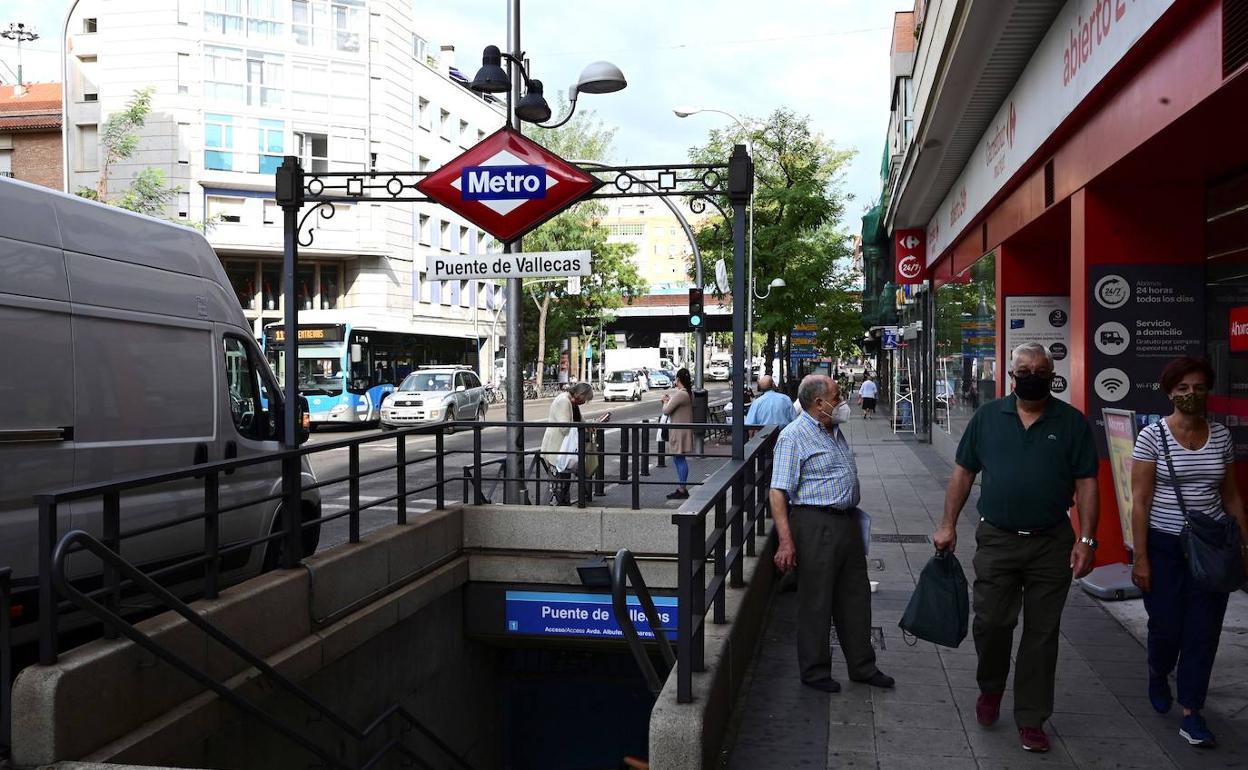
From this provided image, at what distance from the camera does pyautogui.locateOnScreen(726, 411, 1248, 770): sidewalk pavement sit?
16.1 ft

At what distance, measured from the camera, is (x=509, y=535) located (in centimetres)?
1042

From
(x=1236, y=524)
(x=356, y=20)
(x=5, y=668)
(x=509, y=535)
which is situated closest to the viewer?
(x=5, y=668)

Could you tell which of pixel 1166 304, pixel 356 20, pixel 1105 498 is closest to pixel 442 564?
pixel 1105 498

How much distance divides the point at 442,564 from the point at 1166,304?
6.52 metres

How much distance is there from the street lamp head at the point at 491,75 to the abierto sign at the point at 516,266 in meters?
2.24

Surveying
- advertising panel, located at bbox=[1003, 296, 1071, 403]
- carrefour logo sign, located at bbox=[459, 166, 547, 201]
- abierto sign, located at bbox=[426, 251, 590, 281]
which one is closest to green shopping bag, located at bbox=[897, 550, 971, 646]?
abierto sign, located at bbox=[426, 251, 590, 281]

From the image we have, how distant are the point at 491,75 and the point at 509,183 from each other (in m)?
2.01

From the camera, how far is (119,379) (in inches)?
264

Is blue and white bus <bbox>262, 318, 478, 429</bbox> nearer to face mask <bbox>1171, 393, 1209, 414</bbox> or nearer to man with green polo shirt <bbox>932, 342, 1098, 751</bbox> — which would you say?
man with green polo shirt <bbox>932, 342, 1098, 751</bbox>

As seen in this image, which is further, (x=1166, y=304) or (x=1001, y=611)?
(x=1166, y=304)

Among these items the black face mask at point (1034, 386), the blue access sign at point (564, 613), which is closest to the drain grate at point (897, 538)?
the blue access sign at point (564, 613)

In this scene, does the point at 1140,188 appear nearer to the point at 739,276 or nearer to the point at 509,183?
the point at 739,276

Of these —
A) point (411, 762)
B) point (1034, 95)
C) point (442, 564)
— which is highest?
point (1034, 95)

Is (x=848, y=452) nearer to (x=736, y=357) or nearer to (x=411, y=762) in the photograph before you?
(x=736, y=357)
